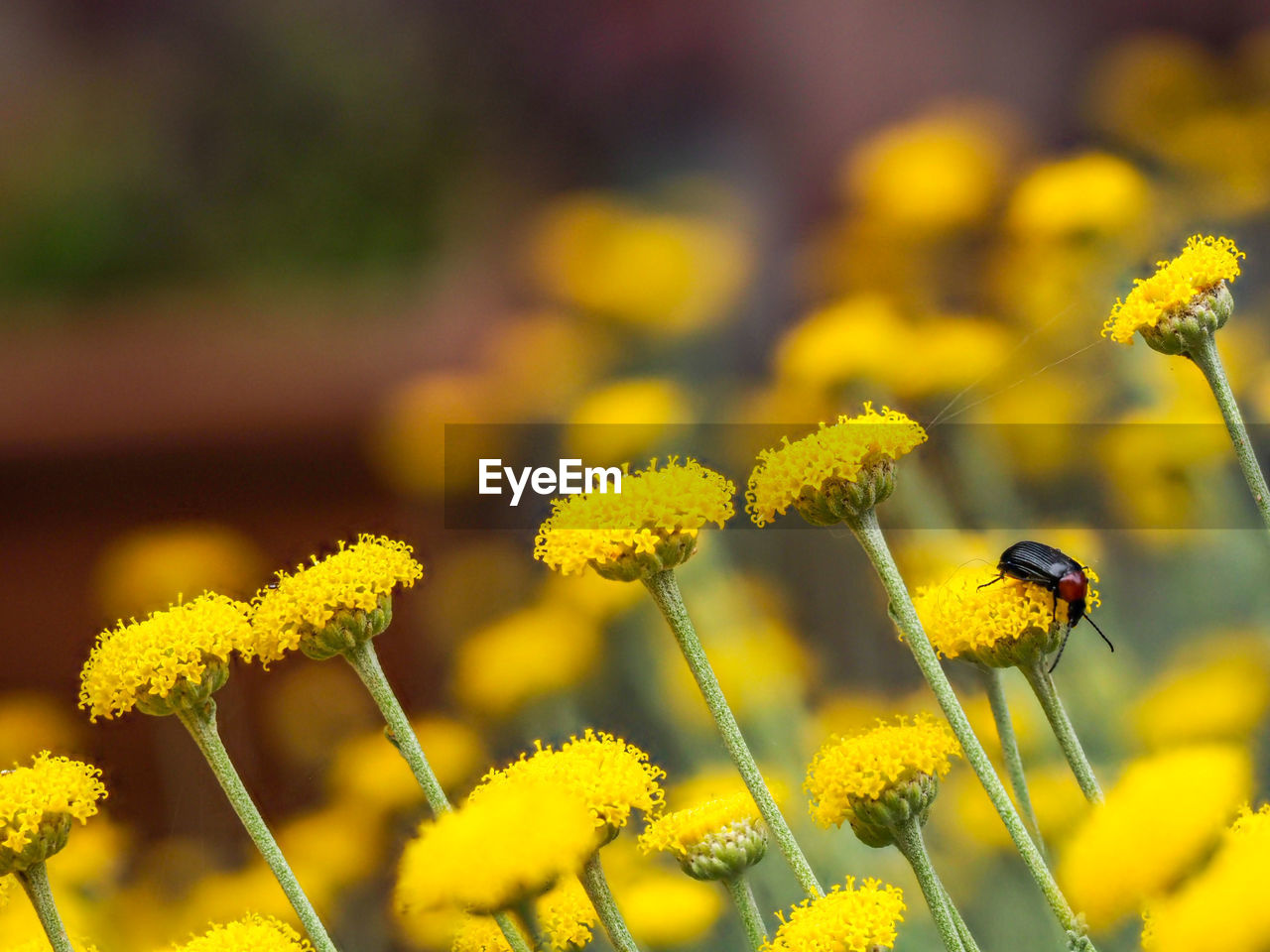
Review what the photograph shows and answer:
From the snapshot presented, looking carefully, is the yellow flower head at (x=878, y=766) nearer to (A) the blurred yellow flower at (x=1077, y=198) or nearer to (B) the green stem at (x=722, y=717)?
(B) the green stem at (x=722, y=717)

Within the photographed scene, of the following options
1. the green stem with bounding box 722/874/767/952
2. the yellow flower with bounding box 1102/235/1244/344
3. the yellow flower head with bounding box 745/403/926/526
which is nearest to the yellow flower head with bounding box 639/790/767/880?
the green stem with bounding box 722/874/767/952

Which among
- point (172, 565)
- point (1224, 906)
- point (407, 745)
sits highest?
point (172, 565)

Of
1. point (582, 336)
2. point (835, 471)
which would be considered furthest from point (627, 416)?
point (835, 471)

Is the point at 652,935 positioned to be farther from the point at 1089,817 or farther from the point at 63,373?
the point at 63,373

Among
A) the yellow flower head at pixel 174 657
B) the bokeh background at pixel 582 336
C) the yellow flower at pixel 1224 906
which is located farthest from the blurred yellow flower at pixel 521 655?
the yellow flower at pixel 1224 906

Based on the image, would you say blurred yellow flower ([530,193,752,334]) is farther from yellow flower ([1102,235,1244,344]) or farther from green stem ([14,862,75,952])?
green stem ([14,862,75,952])

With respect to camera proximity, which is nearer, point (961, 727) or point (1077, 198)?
point (961, 727)

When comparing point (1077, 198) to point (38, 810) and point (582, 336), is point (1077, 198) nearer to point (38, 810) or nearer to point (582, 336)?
point (582, 336)
